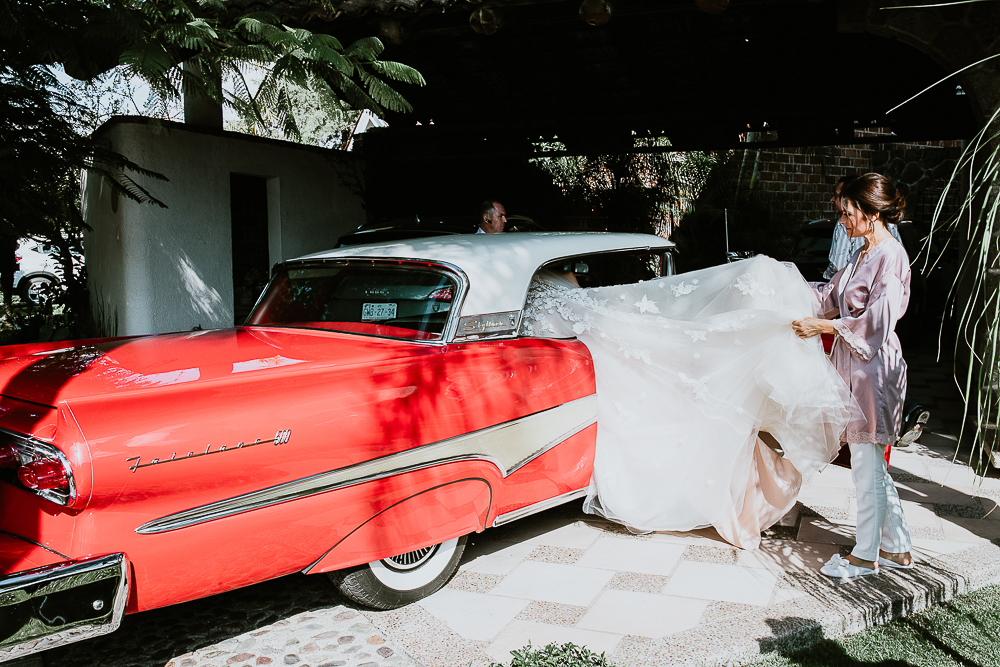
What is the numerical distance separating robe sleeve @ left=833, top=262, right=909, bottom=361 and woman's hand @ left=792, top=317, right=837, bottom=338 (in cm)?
8

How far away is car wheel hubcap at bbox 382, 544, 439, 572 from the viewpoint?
10.4 feet

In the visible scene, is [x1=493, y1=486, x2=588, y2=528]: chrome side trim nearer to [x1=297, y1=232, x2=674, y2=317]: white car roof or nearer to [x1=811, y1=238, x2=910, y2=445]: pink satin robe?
[x1=297, y1=232, x2=674, y2=317]: white car roof

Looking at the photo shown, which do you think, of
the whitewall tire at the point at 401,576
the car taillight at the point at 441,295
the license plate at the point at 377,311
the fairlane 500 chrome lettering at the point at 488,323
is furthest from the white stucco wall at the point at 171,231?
the whitewall tire at the point at 401,576

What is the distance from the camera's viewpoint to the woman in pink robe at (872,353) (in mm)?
3240

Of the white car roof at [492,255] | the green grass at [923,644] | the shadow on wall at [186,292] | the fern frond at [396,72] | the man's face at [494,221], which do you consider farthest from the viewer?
the shadow on wall at [186,292]

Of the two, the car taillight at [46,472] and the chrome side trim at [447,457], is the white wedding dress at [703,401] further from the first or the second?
the car taillight at [46,472]

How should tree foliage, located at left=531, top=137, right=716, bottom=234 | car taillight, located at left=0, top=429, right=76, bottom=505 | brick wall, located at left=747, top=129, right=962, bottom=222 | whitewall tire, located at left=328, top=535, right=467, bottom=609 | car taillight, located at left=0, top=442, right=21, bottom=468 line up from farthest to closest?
brick wall, located at left=747, top=129, right=962, bottom=222, tree foliage, located at left=531, top=137, right=716, bottom=234, whitewall tire, located at left=328, top=535, right=467, bottom=609, car taillight, located at left=0, top=442, right=21, bottom=468, car taillight, located at left=0, top=429, right=76, bottom=505

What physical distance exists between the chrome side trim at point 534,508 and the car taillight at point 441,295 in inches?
41.0

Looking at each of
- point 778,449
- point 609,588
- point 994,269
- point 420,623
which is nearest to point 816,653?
point 609,588

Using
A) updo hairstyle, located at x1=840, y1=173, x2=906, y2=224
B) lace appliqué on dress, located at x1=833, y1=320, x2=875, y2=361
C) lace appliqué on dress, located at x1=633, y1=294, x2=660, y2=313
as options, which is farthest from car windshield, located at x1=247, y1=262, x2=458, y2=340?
updo hairstyle, located at x1=840, y1=173, x2=906, y2=224

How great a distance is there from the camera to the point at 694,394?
12.5 ft

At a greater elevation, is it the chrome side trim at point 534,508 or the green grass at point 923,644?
the chrome side trim at point 534,508

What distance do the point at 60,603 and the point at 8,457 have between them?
559 millimetres

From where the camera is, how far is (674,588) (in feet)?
11.0
